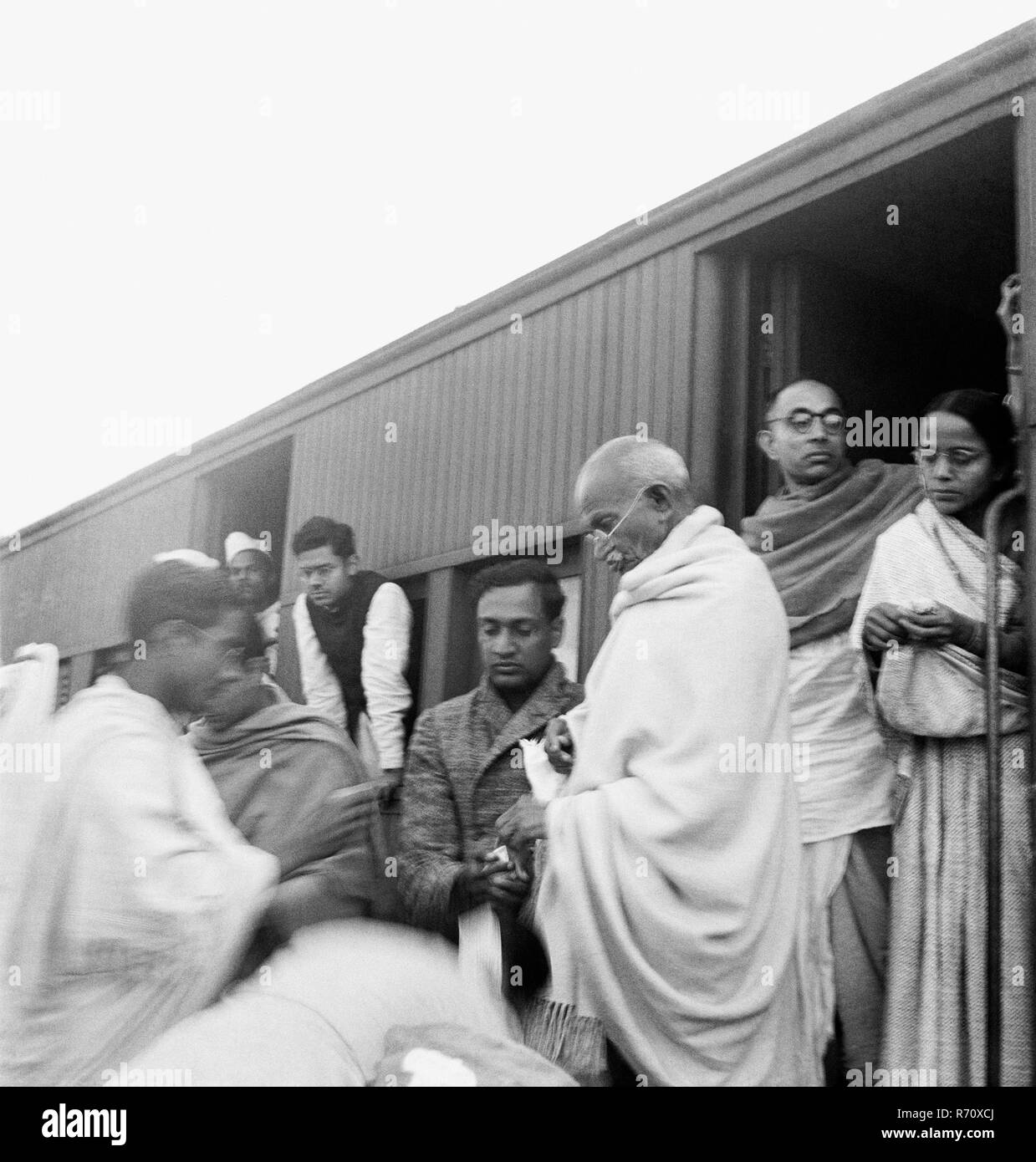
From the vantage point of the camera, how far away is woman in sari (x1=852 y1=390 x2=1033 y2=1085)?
3764 millimetres

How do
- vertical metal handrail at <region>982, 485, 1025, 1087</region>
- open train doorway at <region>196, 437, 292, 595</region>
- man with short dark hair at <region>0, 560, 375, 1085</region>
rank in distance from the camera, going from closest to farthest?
1. vertical metal handrail at <region>982, 485, 1025, 1087</region>
2. man with short dark hair at <region>0, 560, 375, 1085</region>
3. open train doorway at <region>196, 437, 292, 595</region>

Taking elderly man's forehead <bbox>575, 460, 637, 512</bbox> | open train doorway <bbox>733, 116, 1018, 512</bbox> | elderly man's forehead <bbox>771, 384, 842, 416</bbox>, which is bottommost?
elderly man's forehead <bbox>575, 460, 637, 512</bbox>

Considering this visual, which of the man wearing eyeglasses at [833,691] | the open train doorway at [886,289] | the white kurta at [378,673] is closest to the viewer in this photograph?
the man wearing eyeglasses at [833,691]

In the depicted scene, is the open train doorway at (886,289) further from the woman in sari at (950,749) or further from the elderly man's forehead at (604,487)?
the elderly man's forehead at (604,487)

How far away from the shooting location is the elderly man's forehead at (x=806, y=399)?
447 cm

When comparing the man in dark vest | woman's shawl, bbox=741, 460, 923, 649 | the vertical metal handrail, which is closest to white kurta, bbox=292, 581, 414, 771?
the man in dark vest

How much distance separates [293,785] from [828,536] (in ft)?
5.95

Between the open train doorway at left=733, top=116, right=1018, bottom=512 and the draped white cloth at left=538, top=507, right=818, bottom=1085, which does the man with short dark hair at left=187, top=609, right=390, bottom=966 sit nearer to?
the draped white cloth at left=538, top=507, right=818, bottom=1085

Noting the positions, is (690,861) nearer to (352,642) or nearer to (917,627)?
(917,627)

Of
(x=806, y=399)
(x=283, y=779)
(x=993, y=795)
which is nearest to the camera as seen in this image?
(x=993, y=795)

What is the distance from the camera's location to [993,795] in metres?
3.83

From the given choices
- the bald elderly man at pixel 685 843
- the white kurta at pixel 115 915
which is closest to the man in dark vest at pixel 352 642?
the white kurta at pixel 115 915

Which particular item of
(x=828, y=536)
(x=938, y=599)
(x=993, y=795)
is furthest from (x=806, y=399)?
(x=993, y=795)

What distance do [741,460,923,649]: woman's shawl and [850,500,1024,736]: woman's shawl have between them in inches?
2.5
